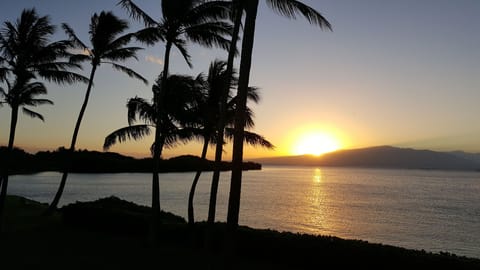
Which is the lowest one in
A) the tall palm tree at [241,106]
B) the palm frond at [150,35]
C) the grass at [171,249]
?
the grass at [171,249]

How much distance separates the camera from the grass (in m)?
10.1

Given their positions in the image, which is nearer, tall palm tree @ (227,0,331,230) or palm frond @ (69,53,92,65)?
tall palm tree @ (227,0,331,230)

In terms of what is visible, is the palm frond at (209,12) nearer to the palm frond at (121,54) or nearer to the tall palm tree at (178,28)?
the tall palm tree at (178,28)

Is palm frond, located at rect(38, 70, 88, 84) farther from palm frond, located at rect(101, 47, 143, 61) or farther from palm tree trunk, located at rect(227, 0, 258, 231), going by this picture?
palm tree trunk, located at rect(227, 0, 258, 231)

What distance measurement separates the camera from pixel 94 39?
20672 mm

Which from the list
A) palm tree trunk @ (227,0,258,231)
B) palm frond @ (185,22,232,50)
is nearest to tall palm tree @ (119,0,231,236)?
palm frond @ (185,22,232,50)

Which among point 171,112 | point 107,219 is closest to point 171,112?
point 171,112

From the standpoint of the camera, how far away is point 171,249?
1455cm

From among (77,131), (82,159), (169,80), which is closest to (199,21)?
(169,80)

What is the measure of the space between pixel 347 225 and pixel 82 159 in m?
138

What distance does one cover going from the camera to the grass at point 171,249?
10117mm

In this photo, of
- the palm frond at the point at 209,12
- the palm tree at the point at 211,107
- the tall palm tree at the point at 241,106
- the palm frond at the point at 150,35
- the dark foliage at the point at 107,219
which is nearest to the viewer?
the tall palm tree at the point at 241,106

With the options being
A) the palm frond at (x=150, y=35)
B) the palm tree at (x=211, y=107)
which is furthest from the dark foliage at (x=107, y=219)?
the palm frond at (x=150, y=35)

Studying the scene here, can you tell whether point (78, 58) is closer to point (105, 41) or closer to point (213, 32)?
point (105, 41)
